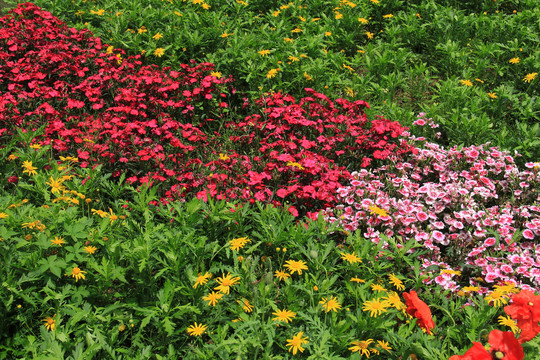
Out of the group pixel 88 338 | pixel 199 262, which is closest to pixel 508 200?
pixel 199 262

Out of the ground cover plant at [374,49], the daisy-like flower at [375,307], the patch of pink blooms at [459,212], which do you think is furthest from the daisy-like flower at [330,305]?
the ground cover plant at [374,49]

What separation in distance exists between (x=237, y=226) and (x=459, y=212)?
147 centimetres

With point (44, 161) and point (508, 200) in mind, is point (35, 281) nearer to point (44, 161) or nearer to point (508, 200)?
point (44, 161)

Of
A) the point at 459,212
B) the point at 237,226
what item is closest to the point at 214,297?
the point at 237,226

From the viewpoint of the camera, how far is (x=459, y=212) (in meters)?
3.00

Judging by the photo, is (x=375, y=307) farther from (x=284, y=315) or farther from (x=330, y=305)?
(x=284, y=315)

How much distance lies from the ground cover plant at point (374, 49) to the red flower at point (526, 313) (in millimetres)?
2350

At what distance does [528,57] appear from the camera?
4816 millimetres

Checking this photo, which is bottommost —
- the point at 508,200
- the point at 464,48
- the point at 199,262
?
the point at 199,262

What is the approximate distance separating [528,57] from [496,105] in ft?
3.02

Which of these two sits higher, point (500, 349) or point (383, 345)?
point (500, 349)

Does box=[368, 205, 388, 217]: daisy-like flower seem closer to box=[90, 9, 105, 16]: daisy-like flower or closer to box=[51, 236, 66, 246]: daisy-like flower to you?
box=[51, 236, 66, 246]: daisy-like flower

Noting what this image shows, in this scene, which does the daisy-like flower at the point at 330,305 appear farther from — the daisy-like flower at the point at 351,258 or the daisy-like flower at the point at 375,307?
the daisy-like flower at the point at 351,258

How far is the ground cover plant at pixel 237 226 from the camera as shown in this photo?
2.18 metres
